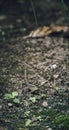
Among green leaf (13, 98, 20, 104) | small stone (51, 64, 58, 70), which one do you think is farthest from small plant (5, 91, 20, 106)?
small stone (51, 64, 58, 70)

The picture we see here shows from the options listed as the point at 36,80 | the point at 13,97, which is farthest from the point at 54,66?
the point at 13,97

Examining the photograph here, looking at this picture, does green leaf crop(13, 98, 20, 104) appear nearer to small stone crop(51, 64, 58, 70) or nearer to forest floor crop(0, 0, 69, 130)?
forest floor crop(0, 0, 69, 130)

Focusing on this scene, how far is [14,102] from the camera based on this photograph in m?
1.91

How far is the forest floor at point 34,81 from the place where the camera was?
1.77 m

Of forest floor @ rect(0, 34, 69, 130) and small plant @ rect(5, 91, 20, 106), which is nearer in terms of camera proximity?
forest floor @ rect(0, 34, 69, 130)

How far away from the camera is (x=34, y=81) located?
209 centimetres

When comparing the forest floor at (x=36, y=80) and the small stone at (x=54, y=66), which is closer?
the forest floor at (x=36, y=80)

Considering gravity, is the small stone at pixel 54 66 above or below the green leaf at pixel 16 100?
above

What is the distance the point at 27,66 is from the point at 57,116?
559 millimetres

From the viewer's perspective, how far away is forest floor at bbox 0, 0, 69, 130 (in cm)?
177

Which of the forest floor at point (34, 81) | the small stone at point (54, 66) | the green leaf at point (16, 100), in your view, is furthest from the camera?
the small stone at point (54, 66)

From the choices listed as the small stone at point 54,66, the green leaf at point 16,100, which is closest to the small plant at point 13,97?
the green leaf at point 16,100

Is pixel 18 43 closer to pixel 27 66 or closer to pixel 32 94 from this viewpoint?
pixel 27 66

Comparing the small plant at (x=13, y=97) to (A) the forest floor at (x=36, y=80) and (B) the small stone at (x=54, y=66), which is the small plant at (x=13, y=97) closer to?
(A) the forest floor at (x=36, y=80)
